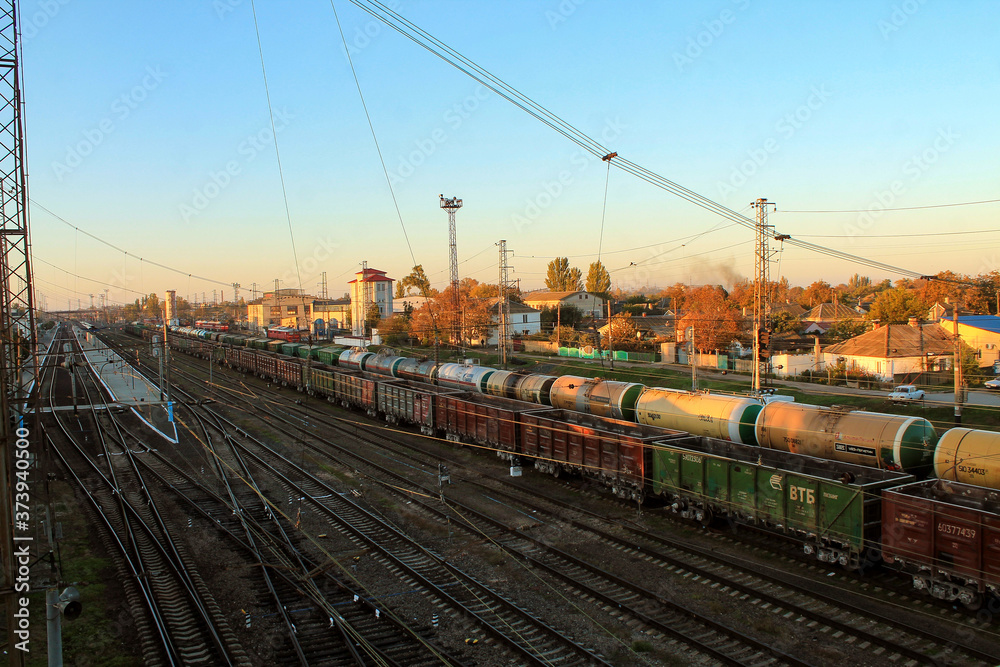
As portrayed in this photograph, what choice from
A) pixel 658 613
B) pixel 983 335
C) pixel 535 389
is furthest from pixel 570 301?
pixel 658 613

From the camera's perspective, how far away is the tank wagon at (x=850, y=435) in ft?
49.7

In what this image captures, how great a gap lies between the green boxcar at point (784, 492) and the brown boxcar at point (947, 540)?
460 mm

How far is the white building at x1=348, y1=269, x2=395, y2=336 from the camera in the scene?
113625mm

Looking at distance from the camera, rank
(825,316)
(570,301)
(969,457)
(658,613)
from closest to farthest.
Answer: (658,613), (969,457), (825,316), (570,301)

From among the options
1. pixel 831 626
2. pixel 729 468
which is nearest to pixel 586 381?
pixel 729 468

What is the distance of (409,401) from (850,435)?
67.8 ft

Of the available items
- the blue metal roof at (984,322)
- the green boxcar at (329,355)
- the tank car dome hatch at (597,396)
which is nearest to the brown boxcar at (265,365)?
the green boxcar at (329,355)

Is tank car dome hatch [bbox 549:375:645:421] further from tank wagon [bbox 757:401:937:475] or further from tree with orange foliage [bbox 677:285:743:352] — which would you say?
tree with orange foliage [bbox 677:285:743:352]

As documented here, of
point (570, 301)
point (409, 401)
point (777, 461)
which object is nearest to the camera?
point (777, 461)

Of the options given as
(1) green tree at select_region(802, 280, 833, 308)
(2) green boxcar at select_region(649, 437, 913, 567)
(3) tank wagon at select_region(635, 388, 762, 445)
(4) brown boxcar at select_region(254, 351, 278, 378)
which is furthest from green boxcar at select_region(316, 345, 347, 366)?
(1) green tree at select_region(802, 280, 833, 308)

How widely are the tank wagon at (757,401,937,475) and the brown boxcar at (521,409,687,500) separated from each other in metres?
2.99

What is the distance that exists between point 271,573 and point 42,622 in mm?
4623

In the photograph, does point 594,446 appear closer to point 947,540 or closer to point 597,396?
point 597,396

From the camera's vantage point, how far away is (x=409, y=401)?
103 feet
